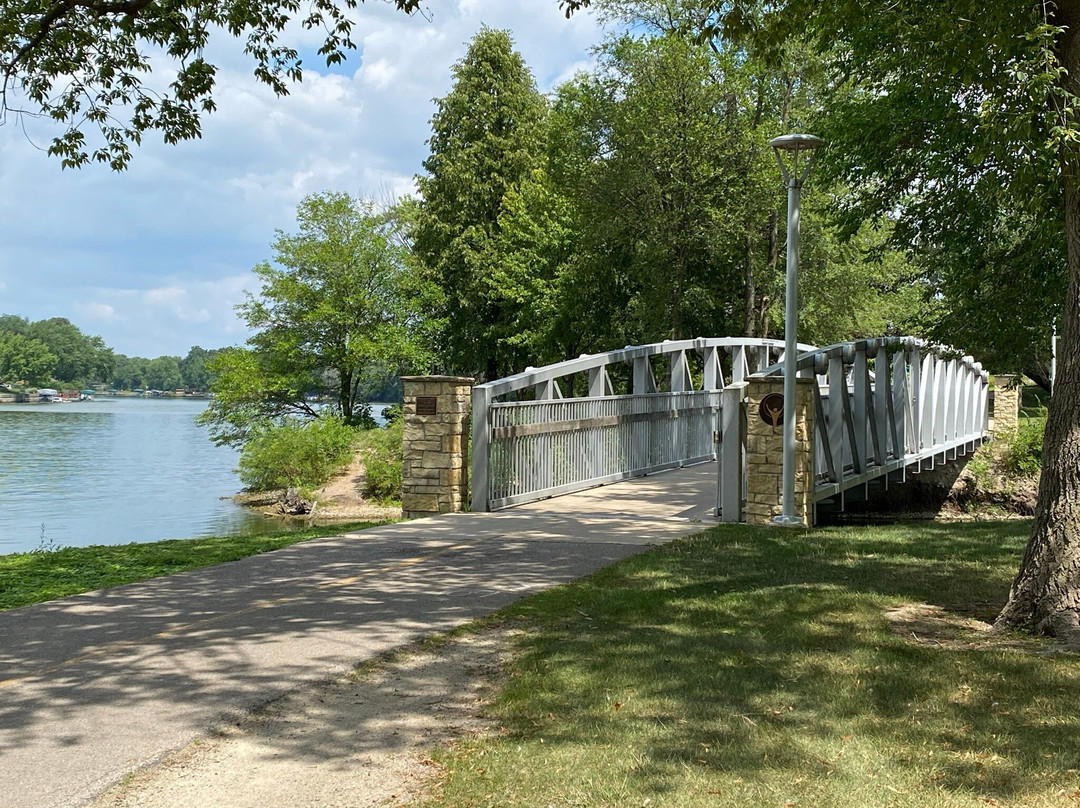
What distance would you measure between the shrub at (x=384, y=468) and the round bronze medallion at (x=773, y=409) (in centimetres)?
1818

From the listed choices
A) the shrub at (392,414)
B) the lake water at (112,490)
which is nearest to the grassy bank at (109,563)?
the lake water at (112,490)

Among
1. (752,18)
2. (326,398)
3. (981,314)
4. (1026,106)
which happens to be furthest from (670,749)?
(326,398)

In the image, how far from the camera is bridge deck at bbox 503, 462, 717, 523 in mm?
12703

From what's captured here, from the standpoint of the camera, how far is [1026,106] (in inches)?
257

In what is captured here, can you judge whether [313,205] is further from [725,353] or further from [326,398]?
[725,353]

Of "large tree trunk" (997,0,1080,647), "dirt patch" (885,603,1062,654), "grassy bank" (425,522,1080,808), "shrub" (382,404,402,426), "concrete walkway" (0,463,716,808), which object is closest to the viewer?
"grassy bank" (425,522,1080,808)

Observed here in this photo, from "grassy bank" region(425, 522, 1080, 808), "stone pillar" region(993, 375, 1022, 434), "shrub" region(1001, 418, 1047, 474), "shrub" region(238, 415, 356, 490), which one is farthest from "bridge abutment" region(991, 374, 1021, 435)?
"grassy bank" region(425, 522, 1080, 808)

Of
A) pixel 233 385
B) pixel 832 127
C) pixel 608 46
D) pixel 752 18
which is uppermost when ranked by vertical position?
pixel 608 46

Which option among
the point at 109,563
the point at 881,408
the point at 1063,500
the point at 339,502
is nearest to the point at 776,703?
the point at 1063,500

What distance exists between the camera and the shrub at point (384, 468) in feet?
95.3

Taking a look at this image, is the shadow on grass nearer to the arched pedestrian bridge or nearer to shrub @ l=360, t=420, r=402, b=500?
the arched pedestrian bridge

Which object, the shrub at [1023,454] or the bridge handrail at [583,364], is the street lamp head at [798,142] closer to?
the bridge handrail at [583,364]

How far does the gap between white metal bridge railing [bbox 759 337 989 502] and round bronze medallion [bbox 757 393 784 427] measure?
36.7 inches

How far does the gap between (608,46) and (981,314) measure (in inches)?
828
